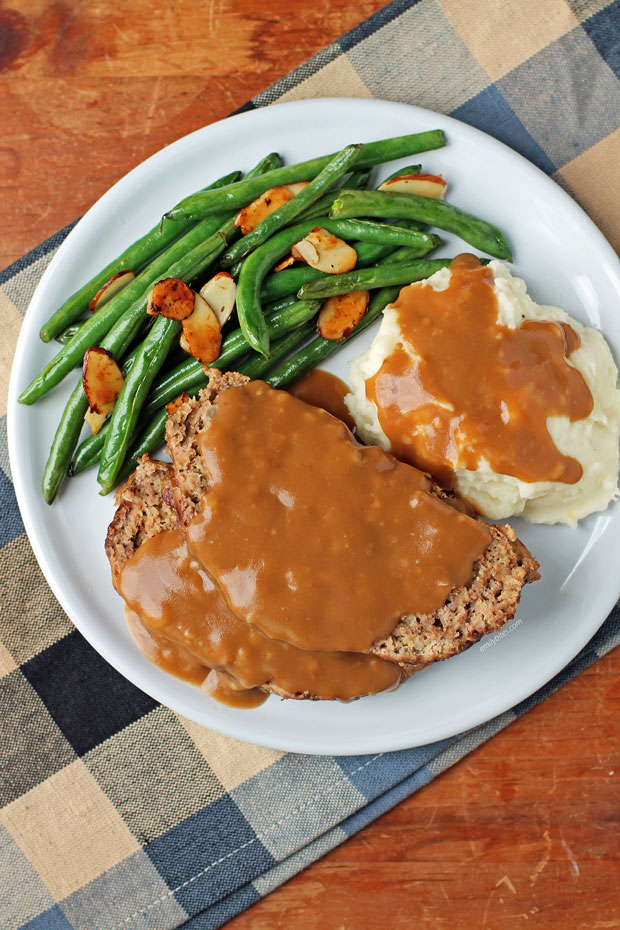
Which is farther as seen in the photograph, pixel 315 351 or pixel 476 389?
pixel 315 351

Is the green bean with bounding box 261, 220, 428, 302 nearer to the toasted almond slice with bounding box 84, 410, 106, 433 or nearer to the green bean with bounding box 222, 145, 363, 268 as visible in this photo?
the green bean with bounding box 222, 145, 363, 268

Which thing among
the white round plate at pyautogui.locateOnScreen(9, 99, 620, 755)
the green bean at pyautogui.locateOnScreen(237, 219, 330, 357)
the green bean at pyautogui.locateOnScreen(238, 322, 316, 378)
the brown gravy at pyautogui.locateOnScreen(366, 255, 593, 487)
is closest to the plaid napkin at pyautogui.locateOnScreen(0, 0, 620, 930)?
the white round plate at pyautogui.locateOnScreen(9, 99, 620, 755)

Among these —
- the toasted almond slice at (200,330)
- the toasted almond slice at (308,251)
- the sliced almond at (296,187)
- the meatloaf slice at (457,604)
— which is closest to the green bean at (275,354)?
the toasted almond slice at (200,330)

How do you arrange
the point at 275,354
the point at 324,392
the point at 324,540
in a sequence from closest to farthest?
the point at 324,540 → the point at 275,354 → the point at 324,392

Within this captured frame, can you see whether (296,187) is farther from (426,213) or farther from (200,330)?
(200,330)

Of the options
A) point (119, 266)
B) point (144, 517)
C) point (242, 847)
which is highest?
point (119, 266)

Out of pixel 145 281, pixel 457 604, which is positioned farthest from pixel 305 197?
pixel 457 604

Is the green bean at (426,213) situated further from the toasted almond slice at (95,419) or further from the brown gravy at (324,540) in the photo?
the toasted almond slice at (95,419)

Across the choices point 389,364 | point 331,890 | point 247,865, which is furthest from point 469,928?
point 389,364
